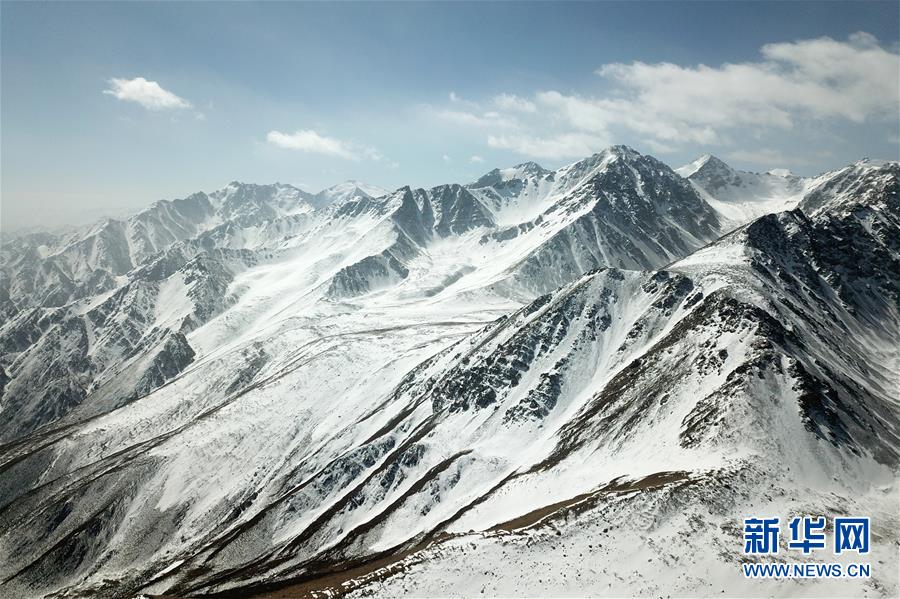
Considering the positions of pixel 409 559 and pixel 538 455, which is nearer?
pixel 409 559

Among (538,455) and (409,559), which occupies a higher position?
(409,559)

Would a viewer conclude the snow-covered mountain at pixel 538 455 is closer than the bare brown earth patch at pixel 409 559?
No

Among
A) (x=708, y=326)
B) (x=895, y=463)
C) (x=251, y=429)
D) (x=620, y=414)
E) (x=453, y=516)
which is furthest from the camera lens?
(x=251, y=429)

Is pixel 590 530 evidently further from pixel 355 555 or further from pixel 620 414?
pixel 355 555

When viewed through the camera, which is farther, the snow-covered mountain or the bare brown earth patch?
the snow-covered mountain

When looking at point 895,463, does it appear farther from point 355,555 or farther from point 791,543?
point 355,555

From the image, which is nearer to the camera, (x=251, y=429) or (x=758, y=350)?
(x=758, y=350)

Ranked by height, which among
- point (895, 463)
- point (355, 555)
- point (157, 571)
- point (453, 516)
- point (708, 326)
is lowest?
point (157, 571)

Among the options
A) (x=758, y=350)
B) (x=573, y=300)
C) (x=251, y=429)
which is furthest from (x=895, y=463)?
(x=251, y=429)

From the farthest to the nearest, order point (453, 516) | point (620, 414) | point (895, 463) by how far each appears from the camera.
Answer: point (620, 414)
point (453, 516)
point (895, 463)

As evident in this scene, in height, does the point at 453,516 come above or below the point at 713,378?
below
